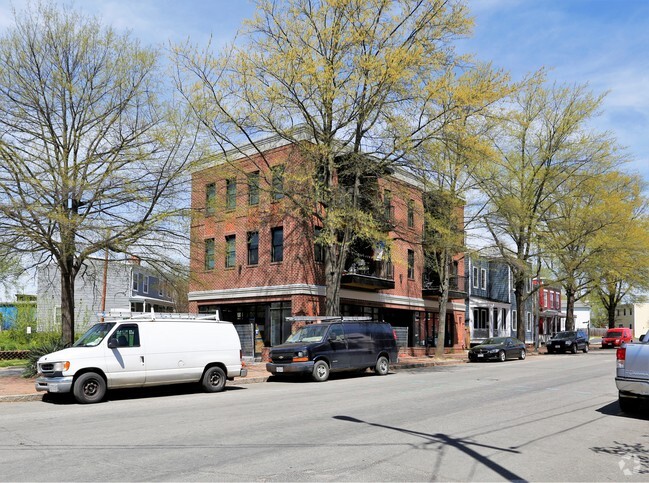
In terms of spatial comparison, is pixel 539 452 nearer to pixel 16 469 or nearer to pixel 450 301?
pixel 16 469

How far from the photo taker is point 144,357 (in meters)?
14.5

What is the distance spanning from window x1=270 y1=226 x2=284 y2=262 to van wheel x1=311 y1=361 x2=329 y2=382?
1000cm

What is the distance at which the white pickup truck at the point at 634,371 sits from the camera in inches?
418

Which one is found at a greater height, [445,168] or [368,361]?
[445,168]

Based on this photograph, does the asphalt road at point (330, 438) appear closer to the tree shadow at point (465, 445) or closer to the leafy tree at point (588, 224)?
the tree shadow at point (465, 445)

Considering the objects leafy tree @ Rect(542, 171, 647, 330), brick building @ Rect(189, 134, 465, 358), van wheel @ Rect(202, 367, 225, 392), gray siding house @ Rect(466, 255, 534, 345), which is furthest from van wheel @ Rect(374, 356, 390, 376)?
gray siding house @ Rect(466, 255, 534, 345)

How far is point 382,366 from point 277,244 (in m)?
9.53

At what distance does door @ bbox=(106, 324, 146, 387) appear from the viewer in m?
14.0

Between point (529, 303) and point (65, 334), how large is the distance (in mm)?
48944

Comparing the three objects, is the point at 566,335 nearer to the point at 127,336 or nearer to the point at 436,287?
the point at 436,287

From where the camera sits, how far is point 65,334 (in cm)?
1819

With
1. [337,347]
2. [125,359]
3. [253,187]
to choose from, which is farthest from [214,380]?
[253,187]

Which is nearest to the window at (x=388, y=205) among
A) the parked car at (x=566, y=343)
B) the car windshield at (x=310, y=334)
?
the car windshield at (x=310, y=334)

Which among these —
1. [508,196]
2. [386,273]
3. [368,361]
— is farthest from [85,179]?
[508,196]
